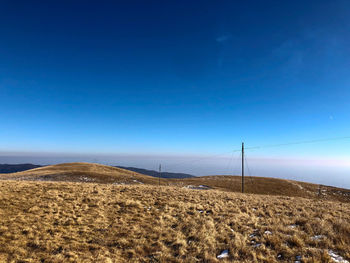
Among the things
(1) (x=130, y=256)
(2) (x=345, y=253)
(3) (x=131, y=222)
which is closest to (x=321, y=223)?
(2) (x=345, y=253)

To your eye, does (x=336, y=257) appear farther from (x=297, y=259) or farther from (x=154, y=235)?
(x=154, y=235)

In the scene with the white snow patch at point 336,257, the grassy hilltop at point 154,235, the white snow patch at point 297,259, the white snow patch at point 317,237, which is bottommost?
the grassy hilltop at point 154,235

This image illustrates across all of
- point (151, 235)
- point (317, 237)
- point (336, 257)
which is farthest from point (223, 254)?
point (317, 237)

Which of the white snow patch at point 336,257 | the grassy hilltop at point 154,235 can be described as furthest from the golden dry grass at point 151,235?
the white snow patch at point 336,257

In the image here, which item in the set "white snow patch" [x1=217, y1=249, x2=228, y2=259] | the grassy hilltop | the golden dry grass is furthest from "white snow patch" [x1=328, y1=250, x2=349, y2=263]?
"white snow patch" [x1=217, y1=249, x2=228, y2=259]

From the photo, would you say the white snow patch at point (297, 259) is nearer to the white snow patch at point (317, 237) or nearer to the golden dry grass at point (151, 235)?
the golden dry grass at point (151, 235)

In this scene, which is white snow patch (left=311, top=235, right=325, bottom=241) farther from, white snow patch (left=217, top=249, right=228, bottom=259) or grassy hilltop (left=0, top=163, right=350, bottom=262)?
white snow patch (left=217, top=249, right=228, bottom=259)

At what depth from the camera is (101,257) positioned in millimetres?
6688

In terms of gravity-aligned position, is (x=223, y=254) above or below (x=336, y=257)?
below

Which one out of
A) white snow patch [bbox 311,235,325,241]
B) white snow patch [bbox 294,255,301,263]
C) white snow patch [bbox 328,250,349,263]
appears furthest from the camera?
white snow patch [bbox 311,235,325,241]

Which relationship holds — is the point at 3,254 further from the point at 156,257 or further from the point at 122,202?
the point at 122,202

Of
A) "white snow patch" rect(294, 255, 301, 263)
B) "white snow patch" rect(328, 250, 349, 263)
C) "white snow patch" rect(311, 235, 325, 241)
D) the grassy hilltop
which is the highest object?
"white snow patch" rect(328, 250, 349, 263)

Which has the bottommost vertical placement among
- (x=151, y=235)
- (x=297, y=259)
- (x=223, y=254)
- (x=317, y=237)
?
(x=151, y=235)

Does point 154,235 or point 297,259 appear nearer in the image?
point 297,259
